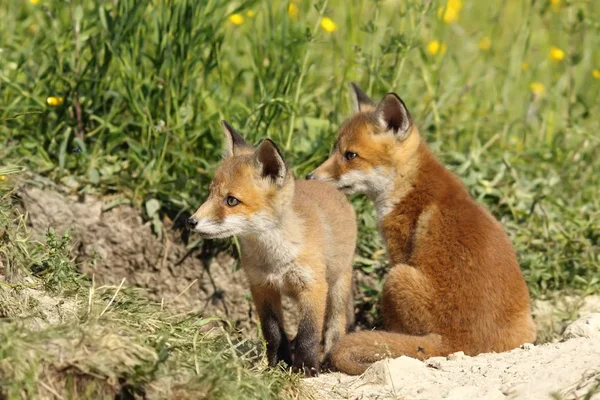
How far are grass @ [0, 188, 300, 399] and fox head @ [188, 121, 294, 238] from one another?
26.1 inches

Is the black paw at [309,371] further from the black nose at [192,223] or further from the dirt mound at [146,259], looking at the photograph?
the dirt mound at [146,259]

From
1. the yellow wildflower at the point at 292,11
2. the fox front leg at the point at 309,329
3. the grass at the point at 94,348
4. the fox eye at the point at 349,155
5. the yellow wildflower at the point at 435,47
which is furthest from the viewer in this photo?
the yellow wildflower at the point at 435,47

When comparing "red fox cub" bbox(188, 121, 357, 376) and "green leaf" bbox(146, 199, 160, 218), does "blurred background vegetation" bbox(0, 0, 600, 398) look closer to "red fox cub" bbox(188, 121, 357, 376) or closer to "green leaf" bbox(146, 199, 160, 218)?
"green leaf" bbox(146, 199, 160, 218)

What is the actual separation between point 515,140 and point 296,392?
473 centimetres

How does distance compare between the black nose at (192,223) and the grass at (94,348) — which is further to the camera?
the black nose at (192,223)

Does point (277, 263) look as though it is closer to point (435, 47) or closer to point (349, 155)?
point (349, 155)

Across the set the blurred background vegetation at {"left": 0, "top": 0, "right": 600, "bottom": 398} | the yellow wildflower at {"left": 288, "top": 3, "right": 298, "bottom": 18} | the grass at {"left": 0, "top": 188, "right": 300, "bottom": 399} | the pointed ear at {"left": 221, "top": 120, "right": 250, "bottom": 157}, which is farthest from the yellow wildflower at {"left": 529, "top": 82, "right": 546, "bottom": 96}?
the grass at {"left": 0, "top": 188, "right": 300, "bottom": 399}

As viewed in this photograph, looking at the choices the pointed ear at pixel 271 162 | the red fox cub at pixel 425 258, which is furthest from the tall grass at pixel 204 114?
the pointed ear at pixel 271 162

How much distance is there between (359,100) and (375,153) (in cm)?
75

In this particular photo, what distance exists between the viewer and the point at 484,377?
201 inches

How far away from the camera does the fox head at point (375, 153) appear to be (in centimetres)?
664

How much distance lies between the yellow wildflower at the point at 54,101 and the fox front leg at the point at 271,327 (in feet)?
8.19

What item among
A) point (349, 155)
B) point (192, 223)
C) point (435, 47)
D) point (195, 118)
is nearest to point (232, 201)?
point (192, 223)

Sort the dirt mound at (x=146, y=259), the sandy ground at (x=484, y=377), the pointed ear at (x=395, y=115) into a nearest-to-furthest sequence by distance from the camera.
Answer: the sandy ground at (x=484, y=377)
the pointed ear at (x=395, y=115)
the dirt mound at (x=146, y=259)
